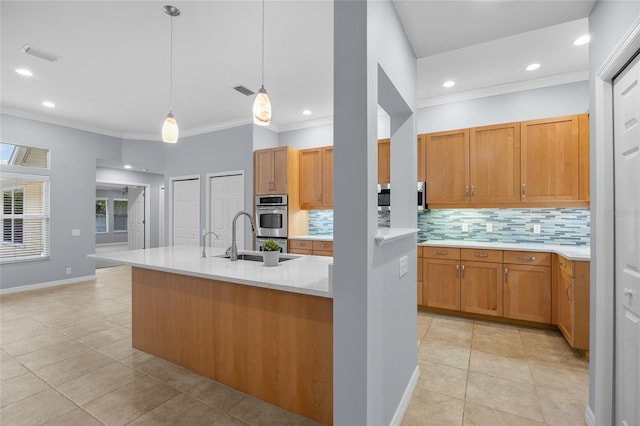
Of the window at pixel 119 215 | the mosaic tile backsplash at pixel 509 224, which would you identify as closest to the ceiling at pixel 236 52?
the mosaic tile backsplash at pixel 509 224

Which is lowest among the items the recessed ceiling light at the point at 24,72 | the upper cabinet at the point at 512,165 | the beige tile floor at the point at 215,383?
the beige tile floor at the point at 215,383

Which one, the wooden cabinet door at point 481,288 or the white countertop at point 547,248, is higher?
the white countertop at point 547,248

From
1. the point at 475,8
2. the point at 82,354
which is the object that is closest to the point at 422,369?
the point at 475,8

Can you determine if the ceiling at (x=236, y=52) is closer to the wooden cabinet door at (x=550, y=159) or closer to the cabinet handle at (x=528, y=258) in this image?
the wooden cabinet door at (x=550, y=159)

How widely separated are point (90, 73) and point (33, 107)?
2133 mm

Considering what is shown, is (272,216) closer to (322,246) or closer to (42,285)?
(322,246)

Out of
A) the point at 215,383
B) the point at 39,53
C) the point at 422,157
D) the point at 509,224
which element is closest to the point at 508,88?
the point at 422,157

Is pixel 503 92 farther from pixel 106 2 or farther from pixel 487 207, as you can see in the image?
pixel 106 2

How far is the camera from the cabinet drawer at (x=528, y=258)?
321cm

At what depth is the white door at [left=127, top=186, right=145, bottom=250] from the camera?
29.3 ft

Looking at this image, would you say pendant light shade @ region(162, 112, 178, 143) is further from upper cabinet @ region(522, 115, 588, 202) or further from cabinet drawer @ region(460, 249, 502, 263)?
upper cabinet @ region(522, 115, 588, 202)

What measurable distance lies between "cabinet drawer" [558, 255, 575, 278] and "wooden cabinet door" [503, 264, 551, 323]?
0.66 feet

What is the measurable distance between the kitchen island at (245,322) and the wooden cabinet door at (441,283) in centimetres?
183

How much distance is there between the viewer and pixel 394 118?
242 cm
